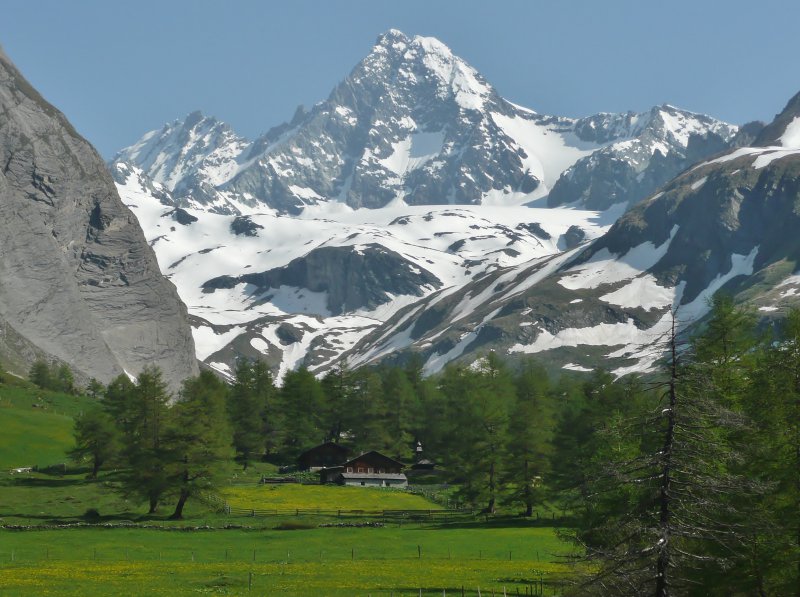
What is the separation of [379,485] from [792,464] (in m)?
79.5

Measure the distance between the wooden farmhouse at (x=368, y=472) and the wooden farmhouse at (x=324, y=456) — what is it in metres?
5.96

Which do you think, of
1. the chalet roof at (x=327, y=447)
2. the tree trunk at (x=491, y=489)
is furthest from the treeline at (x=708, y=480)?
the chalet roof at (x=327, y=447)

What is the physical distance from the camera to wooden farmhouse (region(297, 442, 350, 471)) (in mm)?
119062

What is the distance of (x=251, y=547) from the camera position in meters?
62.3

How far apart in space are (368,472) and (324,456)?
8923 millimetres

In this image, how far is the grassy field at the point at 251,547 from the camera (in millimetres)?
44562

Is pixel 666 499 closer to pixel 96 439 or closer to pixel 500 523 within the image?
pixel 500 523

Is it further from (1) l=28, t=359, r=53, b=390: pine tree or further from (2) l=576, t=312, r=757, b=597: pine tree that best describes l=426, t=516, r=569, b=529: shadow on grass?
(1) l=28, t=359, r=53, b=390: pine tree

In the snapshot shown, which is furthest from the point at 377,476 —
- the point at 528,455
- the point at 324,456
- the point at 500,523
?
the point at 500,523

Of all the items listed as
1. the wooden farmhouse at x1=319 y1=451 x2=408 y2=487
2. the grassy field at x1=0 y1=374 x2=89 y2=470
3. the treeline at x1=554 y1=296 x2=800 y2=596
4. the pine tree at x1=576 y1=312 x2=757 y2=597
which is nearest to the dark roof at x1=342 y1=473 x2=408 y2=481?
the wooden farmhouse at x1=319 y1=451 x2=408 y2=487

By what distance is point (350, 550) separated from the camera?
61156 mm

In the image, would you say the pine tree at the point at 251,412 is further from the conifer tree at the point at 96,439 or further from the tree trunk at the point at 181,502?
the tree trunk at the point at 181,502

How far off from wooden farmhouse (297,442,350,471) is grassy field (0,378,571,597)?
15356mm

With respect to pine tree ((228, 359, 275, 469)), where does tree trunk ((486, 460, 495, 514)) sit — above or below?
below
